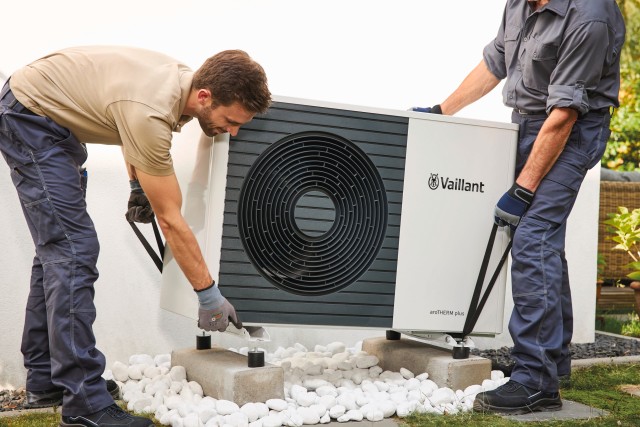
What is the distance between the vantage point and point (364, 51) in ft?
12.1

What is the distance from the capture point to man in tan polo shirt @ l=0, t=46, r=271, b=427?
2291 mm

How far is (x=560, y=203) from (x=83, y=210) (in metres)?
1.62

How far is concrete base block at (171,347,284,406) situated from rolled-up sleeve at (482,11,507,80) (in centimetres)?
149

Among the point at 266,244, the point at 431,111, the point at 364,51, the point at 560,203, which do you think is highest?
the point at 364,51

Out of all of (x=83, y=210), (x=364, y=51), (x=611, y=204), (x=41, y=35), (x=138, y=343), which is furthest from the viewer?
(x=611, y=204)

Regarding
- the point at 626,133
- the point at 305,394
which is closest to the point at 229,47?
the point at 305,394

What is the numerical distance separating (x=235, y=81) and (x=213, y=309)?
0.72 meters

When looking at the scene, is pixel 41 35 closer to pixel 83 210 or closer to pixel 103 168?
pixel 103 168

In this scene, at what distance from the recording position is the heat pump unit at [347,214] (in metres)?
2.62

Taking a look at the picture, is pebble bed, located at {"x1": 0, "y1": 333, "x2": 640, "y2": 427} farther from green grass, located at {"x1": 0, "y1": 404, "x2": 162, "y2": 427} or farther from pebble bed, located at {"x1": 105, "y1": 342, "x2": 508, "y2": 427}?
green grass, located at {"x1": 0, "y1": 404, "x2": 162, "y2": 427}

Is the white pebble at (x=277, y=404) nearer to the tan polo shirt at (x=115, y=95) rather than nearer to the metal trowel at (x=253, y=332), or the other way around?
the metal trowel at (x=253, y=332)

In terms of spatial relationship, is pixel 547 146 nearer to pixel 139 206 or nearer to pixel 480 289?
pixel 480 289

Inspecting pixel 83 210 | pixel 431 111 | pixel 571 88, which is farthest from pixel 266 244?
pixel 571 88

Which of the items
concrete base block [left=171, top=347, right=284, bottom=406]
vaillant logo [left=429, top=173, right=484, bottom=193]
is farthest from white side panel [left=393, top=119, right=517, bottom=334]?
concrete base block [left=171, top=347, right=284, bottom=406]
